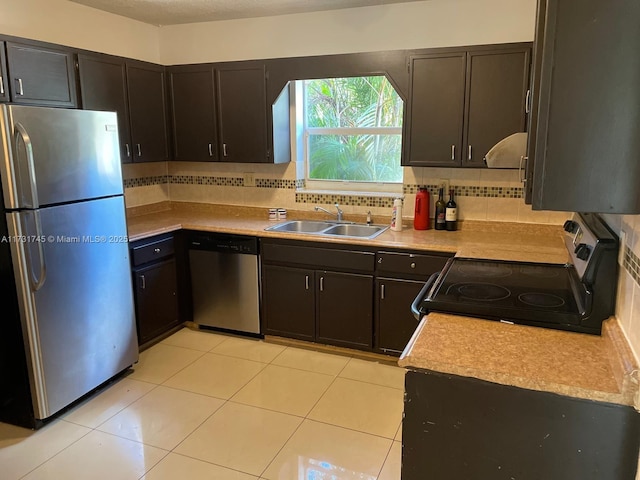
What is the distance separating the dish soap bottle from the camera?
3369mm

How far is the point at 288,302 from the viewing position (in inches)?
137

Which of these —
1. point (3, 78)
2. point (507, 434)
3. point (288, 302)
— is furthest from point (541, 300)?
point (3, 78)

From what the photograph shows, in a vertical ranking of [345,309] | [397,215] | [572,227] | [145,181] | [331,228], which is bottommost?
[345,309]

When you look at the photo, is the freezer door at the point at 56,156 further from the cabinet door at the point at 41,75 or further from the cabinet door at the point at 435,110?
the cabinet door at the point at 435,110

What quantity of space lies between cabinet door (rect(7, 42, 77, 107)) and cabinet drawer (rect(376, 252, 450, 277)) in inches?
87.2

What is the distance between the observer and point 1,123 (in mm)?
2252

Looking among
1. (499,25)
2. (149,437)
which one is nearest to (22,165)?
(149,437)

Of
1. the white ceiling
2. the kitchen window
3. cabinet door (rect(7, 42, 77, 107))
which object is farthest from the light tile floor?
the white ceiling

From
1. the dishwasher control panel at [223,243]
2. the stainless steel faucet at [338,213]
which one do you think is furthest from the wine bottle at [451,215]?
the dishwasher control panel at [223,243]

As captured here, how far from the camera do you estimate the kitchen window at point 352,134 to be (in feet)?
12.1

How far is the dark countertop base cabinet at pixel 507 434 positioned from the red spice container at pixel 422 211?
2109 mm

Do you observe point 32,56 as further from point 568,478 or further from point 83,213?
point 568,478

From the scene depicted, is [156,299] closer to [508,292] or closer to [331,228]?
[331,228]

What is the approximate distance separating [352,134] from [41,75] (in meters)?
2.11
